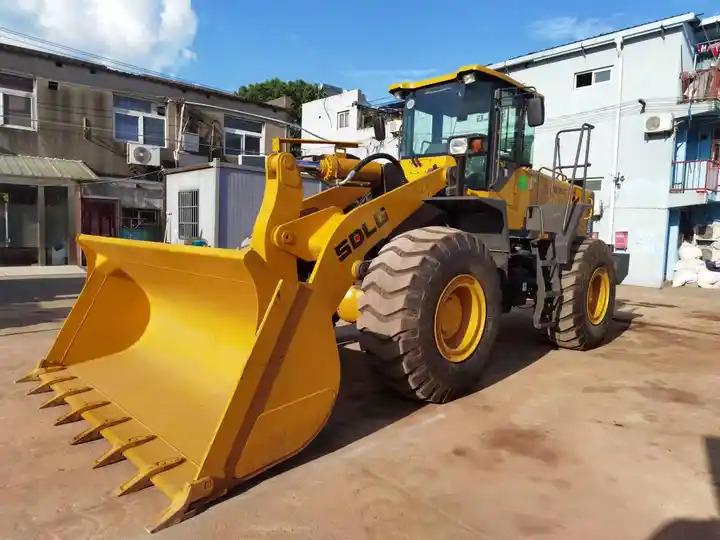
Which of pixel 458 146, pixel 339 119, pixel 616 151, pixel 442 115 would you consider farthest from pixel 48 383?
pixel 339 119

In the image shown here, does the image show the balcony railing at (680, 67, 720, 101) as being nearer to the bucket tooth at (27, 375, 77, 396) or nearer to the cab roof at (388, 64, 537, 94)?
the cab roof at (388, 64, 537, 94)

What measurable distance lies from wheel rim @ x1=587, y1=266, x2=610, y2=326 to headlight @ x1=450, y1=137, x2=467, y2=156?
8.68 ft

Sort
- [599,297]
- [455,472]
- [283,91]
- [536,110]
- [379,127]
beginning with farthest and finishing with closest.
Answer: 1. [283,91]
2. [599,297]
3. [379,127]
4. [536,110]
5. [455,472]

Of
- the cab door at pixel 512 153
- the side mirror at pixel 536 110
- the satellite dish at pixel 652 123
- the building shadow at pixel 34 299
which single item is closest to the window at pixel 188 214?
the building shadow at pixel 34 299

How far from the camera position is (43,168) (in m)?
14.5

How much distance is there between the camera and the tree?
39.9 meters

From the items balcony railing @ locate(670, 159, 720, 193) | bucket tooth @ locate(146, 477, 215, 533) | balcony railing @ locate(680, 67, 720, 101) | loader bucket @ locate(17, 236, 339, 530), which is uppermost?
balcony railing @ locate(680, 67, 720, 101)

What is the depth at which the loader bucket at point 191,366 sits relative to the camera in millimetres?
2688

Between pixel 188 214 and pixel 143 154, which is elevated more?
pixel 143 154

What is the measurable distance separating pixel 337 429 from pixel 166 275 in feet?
5.42

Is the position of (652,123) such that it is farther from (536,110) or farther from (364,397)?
(364,397)

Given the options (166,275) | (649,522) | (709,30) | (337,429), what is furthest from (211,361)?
(709,30)

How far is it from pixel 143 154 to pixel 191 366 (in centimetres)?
1427

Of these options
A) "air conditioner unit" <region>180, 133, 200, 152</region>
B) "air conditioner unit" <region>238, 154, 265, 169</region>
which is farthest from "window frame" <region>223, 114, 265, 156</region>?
"air conditioner unit" <region>180, 133, 200, 152</region>
